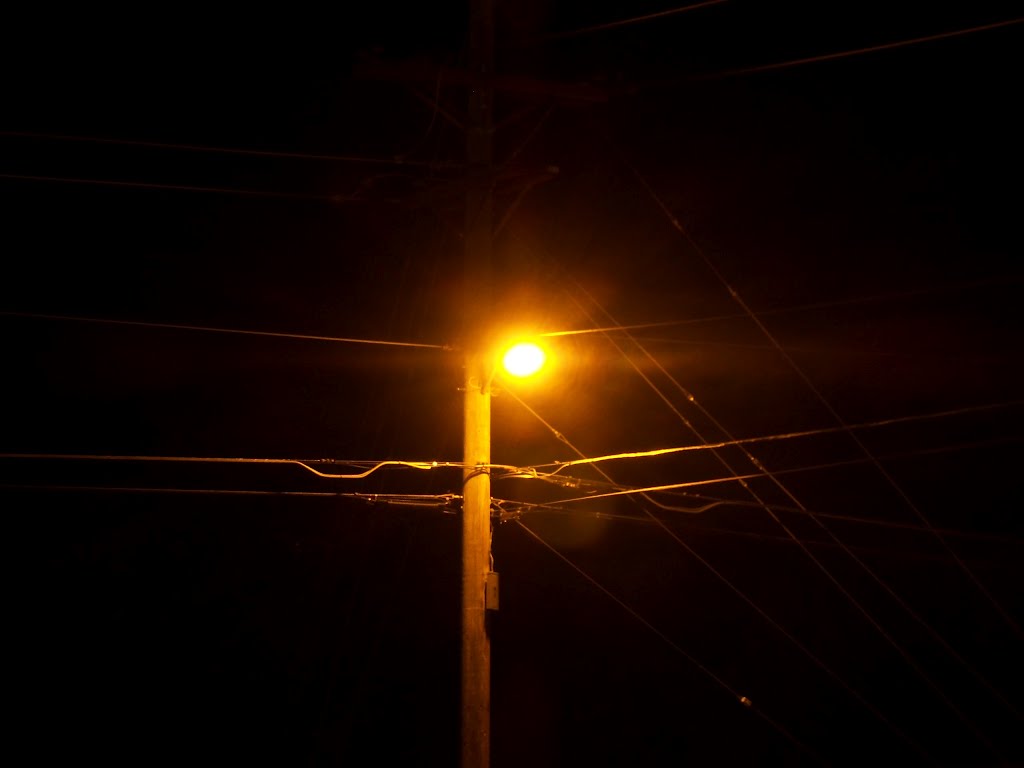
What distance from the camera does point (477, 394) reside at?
731 cm

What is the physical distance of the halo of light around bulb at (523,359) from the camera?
7.26 meters

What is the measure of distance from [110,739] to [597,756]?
12376mm

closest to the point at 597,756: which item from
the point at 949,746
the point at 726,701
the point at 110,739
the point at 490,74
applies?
the point at 726,701

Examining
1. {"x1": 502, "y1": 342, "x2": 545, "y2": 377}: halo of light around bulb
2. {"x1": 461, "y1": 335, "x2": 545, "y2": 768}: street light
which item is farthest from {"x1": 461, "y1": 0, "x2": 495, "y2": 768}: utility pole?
{"x1": 502, "y1": 342, "x2": 545, "y2": 377}: halo of light around bulb

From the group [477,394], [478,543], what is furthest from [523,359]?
[478,543]

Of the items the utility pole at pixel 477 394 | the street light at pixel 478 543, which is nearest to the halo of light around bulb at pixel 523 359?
the street light at pixel 478 543

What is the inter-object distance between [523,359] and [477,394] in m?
0.44

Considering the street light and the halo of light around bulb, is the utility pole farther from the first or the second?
the halo of light around bulb

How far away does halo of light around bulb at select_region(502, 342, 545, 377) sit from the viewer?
7.26m

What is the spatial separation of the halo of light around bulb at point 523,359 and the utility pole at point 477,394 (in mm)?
151

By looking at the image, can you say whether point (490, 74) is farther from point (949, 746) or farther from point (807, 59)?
point (949, 746)

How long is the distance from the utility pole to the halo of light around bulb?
15cm

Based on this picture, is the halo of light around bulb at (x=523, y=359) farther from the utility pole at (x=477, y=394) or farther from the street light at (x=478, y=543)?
the utility pole at (x=477, y=394)

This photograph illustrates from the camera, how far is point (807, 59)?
23.1ft
